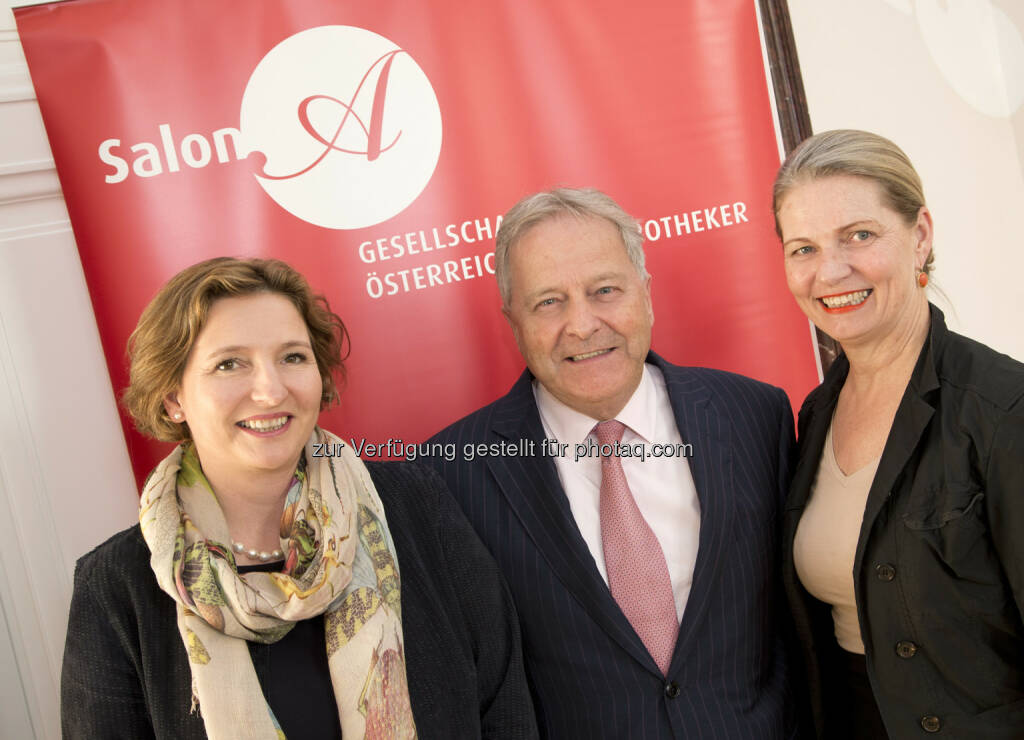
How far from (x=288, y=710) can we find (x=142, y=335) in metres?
0.86

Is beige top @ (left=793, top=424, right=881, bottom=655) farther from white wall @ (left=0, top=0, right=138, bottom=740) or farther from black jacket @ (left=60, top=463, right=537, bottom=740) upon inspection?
white wall @ (left=0, top=0, right=138, bottom=740)

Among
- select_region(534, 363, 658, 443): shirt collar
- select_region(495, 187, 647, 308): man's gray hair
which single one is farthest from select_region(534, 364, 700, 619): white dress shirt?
select_region(495, 187, 647, 308): man's gray hair

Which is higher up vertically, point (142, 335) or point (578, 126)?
point (578, 126)

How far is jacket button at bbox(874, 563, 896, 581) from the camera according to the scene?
167cm

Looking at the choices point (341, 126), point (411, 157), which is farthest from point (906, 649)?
point (341, 126)

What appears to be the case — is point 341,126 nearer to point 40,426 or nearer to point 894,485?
point 40,426

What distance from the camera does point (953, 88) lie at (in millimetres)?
3012

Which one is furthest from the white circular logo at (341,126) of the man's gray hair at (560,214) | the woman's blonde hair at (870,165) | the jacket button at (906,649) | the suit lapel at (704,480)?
the jacket button at (906,649)

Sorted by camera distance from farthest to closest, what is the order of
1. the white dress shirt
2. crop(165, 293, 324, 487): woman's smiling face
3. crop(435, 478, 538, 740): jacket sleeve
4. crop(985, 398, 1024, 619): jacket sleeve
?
1. the white dress shirt
2. crop(435, 478, 538, 740): jacket sleeve
3. crop(165, 293, 324, 487): woman's smiling face
4. crop(985, 398, 1024, 619): jacket sleeve

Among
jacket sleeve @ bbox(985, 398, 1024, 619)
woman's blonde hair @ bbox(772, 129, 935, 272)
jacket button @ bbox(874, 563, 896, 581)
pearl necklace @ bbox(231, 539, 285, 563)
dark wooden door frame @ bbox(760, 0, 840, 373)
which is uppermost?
dark wooden door frame @ bbox(760, 0, 840, 373)

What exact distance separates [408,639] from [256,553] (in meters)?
0.39

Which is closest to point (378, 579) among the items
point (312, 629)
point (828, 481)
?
point (312, 629)

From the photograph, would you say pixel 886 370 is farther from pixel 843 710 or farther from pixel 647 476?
pixel 843 710

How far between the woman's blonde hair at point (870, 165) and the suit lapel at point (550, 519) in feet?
3.07
